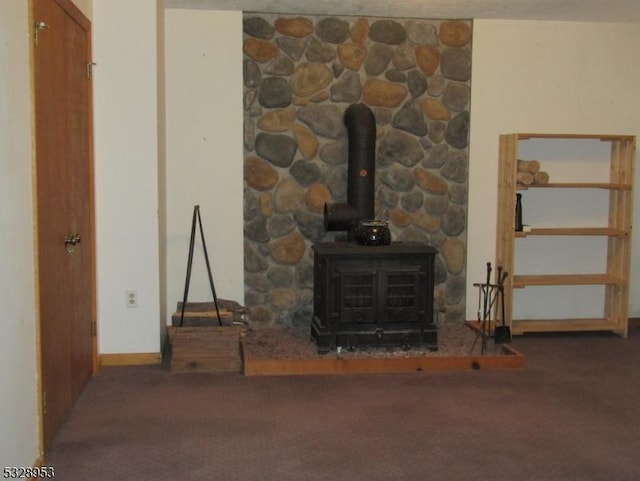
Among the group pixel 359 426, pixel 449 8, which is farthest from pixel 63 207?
pixel 449 8

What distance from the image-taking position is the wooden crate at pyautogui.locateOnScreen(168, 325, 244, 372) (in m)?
4.53

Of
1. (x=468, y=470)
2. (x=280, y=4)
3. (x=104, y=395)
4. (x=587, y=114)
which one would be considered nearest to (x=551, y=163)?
(x=587, y=114)

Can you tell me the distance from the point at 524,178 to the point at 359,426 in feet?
8.42

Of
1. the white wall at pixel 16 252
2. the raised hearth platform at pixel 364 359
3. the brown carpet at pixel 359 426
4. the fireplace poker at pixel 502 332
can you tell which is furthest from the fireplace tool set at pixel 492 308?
the white wall at pixel 16 252

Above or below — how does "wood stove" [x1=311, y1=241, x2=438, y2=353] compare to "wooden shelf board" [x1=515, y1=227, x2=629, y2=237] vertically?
below

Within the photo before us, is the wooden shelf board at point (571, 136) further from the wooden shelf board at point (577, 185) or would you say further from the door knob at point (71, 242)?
the door knob at point (71, 242)

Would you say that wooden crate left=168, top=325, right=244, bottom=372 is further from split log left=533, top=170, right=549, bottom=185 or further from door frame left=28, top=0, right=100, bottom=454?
split log left=533, top=170, right=549, bottom=185

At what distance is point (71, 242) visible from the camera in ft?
12.1

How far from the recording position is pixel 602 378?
4449mm

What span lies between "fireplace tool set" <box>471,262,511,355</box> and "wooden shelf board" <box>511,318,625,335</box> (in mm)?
196

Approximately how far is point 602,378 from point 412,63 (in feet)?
8.55

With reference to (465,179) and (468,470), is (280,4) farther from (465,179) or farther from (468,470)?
(468,470)

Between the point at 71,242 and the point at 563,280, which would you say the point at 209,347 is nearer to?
the point at 71,242

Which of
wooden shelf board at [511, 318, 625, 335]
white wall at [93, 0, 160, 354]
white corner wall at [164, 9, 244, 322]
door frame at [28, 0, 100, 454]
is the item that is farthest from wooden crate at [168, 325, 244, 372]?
wooden shelf board at [511, 318, 625, 335]
